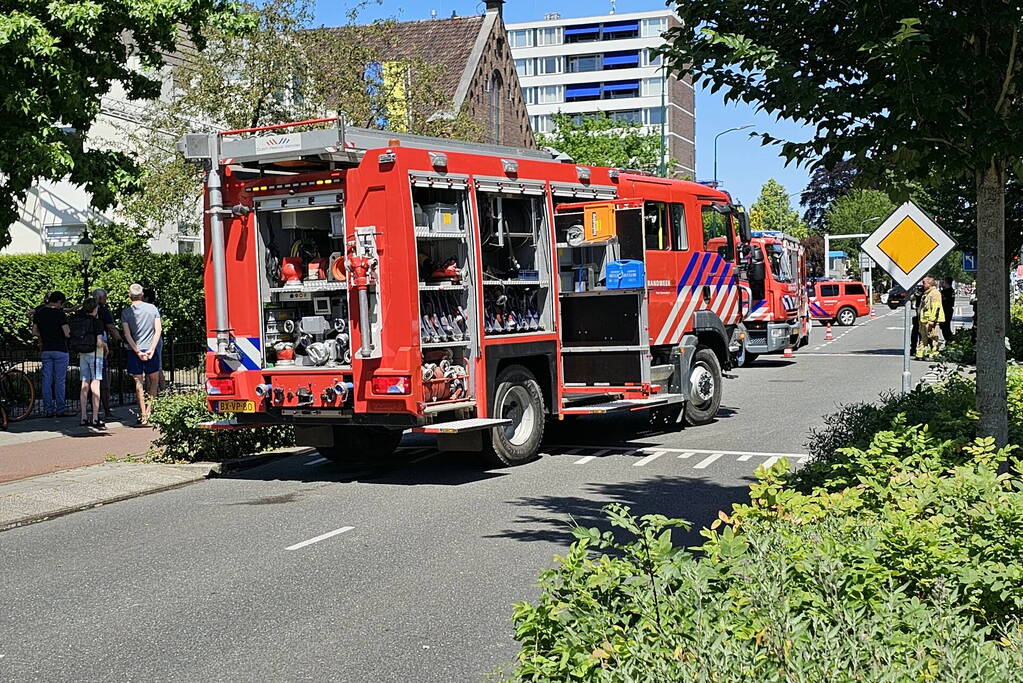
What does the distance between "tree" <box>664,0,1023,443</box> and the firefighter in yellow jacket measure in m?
20.8

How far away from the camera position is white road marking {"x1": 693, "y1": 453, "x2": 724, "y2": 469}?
40.0ft

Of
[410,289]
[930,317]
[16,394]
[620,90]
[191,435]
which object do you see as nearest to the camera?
[410,289]

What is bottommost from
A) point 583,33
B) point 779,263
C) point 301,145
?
point 779,263

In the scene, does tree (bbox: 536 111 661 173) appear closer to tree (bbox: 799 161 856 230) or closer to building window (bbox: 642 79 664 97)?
tree (bbox: 799 161 856 230)

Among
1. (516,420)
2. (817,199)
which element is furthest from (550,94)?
(516,420)

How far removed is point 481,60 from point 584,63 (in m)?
76.1

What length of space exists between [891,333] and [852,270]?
5506 cm

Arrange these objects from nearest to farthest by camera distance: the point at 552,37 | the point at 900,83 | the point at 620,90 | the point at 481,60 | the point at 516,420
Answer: the point at 900,83
the point at 516,420
the point at 481,60
the point at 620,90
the point at 552,37

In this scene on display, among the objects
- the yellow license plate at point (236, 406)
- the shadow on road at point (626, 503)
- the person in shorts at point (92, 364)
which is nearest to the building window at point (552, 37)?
the person in shorts at point (92, 364)

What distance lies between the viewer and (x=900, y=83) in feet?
21.7

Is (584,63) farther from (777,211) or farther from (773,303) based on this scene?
(773,303)

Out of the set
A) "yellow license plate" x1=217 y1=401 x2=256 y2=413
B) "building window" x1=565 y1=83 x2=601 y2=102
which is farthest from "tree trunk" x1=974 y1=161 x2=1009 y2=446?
"building window" x1=565 y1=83 x2=601 y2=102

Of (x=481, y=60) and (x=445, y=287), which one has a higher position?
(x=481, y=60)

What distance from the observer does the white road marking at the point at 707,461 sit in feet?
40.0
